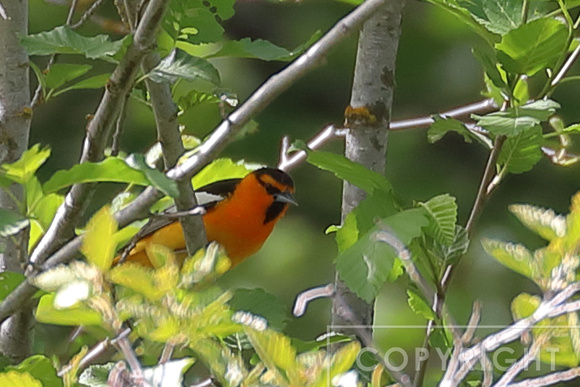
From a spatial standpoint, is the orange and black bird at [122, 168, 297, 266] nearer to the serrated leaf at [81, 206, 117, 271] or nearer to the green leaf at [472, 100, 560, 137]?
the green leaf at [472, 100, 560, 137]

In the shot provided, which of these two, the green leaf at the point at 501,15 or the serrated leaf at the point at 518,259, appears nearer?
the serrated leaf at the point at 518,259

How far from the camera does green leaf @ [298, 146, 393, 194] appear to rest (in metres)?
1.32

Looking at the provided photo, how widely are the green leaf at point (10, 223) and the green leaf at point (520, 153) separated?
608mm

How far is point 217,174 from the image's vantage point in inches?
63.8

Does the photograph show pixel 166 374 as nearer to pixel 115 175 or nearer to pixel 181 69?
pixel 115 175

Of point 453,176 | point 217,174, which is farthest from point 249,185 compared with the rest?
point 453,176

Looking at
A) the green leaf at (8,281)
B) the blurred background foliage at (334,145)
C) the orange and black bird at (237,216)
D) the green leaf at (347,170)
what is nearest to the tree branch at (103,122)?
the green leaf at (8,281)

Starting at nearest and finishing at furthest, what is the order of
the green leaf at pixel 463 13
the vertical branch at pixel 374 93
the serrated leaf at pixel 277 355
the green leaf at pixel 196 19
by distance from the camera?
1. the serrated leaf at pixel 277 355
2. the green leaf at pixel 463 13
3. the green leaf at pixel 196 19
4. the vertical branch at pixel 374 93

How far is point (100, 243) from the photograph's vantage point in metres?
0.81

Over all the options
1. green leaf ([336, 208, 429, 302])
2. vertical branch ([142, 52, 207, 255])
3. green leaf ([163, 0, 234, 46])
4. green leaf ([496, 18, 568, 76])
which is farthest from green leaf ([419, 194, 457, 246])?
green leaf ([163, 0, 234, 46])

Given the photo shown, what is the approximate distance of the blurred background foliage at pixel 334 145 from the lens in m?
3.98

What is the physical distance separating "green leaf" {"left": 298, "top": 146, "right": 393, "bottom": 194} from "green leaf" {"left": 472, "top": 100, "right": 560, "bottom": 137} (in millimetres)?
149

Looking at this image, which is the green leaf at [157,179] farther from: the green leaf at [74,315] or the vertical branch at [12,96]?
the vertical branch at [12,96]

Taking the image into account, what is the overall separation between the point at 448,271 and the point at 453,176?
334 centimetres
